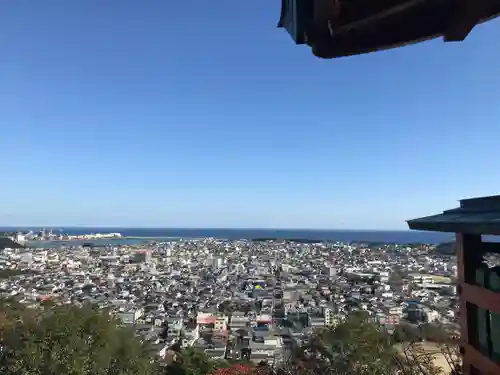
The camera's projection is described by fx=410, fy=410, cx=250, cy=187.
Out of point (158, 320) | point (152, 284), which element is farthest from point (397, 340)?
point (152, 284)

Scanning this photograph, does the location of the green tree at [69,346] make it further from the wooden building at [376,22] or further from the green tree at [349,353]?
the wooden building at [376,22]

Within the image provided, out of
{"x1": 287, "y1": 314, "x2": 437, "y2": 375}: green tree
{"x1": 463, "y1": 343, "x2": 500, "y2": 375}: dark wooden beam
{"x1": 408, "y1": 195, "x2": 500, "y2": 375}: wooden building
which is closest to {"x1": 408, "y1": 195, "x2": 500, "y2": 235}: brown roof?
{"x1": 408, "y1": 195, "x2": 500, "y2": 375}: wooden building

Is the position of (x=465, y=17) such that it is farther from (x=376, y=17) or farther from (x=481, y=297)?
(x=481, y=297)

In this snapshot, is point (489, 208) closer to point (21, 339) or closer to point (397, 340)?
point (397, 340)

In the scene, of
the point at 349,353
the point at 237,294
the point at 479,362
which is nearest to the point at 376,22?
the point at 479,362

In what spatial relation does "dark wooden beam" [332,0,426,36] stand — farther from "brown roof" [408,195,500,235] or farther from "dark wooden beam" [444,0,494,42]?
"brown roof" [408,195,500,235]

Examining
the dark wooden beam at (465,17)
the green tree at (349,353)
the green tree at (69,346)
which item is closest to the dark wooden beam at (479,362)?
the dark wooden beam at (465,17)
